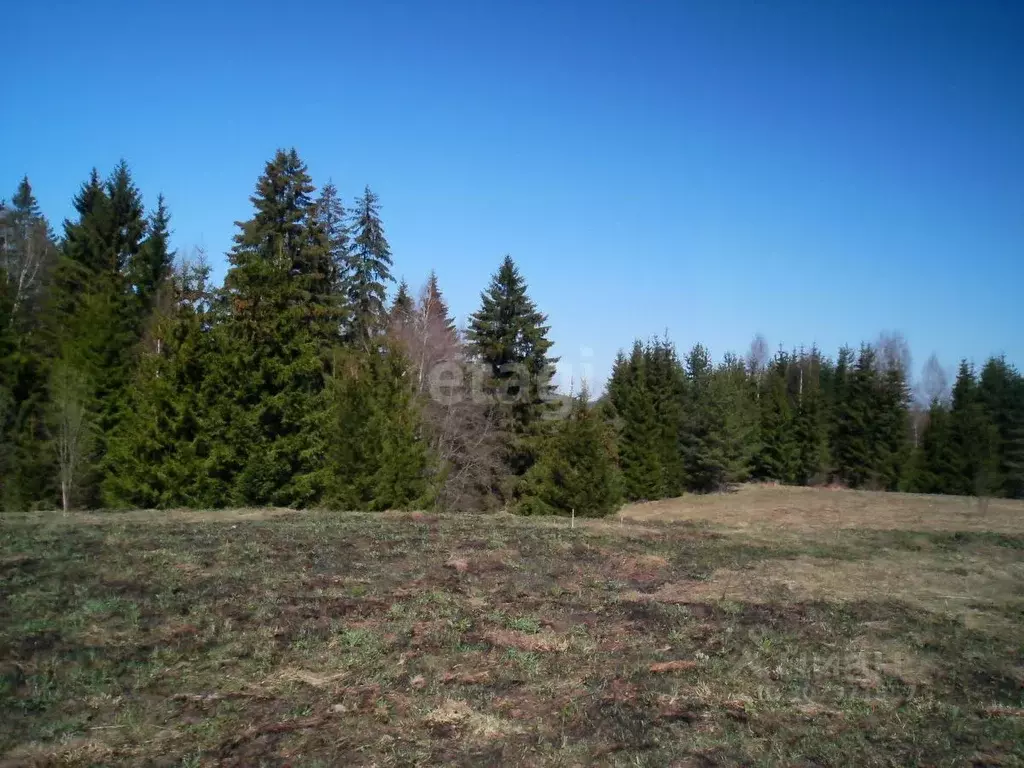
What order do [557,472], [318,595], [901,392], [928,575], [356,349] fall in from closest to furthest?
[318,595] → [928,575] → [557,472] → [356,349] → [901,392]

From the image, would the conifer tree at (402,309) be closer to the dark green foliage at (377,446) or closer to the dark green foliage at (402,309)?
the dark green foliage at (402,309)

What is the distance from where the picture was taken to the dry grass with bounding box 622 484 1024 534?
926 inches

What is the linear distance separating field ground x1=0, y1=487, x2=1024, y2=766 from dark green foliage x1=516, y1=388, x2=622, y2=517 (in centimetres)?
1108

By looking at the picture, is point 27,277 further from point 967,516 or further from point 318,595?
point 967,516

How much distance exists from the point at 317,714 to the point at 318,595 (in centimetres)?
341

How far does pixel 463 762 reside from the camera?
4.21 m

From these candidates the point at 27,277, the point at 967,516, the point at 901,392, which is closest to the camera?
the point at 967,516

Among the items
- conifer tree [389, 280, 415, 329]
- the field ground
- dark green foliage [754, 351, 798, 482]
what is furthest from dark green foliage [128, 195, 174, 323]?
dark green foliage [754, 351, 798, 482]

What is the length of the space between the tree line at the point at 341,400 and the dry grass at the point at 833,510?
1.97 metres

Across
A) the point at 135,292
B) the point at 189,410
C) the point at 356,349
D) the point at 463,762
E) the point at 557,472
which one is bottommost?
the point at 463,762

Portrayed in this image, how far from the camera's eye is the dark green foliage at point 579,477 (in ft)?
75.9

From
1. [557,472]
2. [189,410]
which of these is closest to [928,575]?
[557,472]

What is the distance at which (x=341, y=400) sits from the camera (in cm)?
2172

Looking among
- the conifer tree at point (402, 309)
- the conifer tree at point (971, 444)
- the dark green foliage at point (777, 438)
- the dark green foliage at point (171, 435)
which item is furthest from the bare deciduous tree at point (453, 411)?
the conifer tree at point (971, 444)
